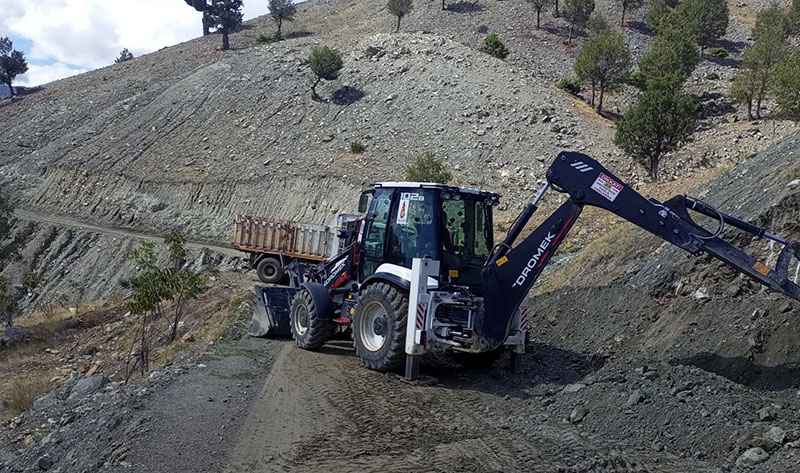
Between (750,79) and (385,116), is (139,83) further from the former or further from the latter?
(750,79)

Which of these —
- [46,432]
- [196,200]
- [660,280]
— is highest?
[196,200]

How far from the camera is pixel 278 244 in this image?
84.5 feet

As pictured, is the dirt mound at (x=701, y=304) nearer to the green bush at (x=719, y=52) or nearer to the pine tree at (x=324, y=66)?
the pine tree at (x=324, y=66)

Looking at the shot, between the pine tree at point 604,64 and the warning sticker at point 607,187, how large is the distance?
34563 mm

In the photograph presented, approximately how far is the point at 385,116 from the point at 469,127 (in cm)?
A: 596

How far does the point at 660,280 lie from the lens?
11648mm

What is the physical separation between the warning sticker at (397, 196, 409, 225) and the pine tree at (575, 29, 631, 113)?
33.5m

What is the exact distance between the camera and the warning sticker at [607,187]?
8898 millimetres

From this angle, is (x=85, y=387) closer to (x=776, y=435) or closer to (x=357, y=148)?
(x=776, y=435)

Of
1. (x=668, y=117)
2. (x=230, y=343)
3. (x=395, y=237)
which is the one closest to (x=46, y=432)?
→ (x=230, y=343)

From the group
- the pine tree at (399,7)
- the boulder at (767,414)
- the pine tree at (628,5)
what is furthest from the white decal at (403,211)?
the pine tree at (399,7)

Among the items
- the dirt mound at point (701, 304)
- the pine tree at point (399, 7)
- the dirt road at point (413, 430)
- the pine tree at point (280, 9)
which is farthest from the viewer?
the pine tree at point (280, 9)

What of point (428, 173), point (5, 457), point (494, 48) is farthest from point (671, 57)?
point (5, 457)

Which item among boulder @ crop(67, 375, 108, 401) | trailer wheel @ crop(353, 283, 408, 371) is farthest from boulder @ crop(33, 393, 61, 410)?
trailer wheel @ crop(353, 283, 408, 371)
